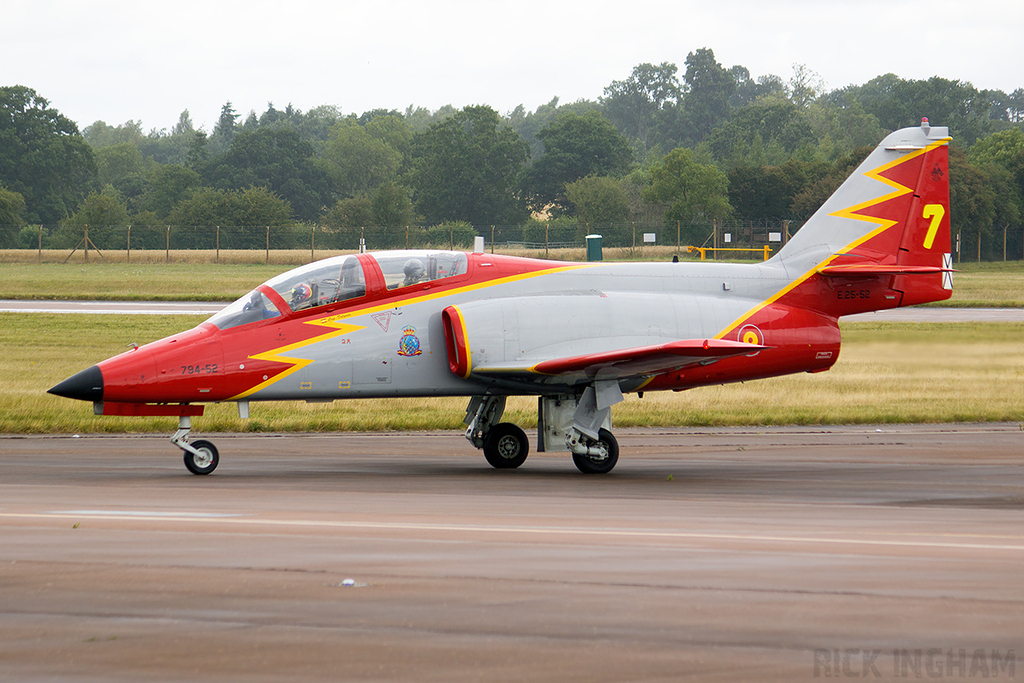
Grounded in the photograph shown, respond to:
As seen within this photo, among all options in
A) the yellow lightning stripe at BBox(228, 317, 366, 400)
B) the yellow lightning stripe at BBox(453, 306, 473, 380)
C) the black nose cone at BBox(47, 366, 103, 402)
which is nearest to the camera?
the black nose cone at BBox(47, 366, 103, 402)

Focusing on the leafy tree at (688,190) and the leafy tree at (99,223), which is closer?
the leafy tree at (99,223)

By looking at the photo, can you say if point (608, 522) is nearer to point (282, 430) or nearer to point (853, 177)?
point (853, 177)

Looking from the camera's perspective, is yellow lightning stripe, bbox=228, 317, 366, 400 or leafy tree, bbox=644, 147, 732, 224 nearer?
yellow lightning stripe, bbox=228, 317, 366, 400

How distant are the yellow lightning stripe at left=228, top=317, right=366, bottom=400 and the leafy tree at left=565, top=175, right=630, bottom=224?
73.2 metres

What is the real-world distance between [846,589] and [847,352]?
46.7 feet

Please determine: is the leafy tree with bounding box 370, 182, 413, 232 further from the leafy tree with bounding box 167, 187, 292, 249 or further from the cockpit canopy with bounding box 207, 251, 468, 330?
the cockpit canopy with bounding box 207, 251, 468, 330

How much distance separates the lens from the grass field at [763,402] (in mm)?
18156

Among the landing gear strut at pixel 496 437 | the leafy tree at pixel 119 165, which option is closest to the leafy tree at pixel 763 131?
the leafy tree at pixel 119 165

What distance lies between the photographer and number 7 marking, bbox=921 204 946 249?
1534 centimetres

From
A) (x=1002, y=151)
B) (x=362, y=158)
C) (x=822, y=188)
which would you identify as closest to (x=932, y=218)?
(x=822, y=188)

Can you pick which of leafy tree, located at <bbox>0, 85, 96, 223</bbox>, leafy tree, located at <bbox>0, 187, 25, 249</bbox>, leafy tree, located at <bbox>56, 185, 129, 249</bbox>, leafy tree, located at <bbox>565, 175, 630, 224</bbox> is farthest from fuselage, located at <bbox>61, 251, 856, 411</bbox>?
leafy tree, located at <bbox>0, 85, 96, 223</bbox>

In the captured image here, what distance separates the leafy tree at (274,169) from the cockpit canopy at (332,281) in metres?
106

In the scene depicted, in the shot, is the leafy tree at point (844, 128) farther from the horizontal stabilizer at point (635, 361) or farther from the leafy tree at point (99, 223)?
the horizontal stabilizer at point (635, 361)

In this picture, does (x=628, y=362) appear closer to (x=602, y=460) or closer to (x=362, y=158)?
(x=602, y=460)
